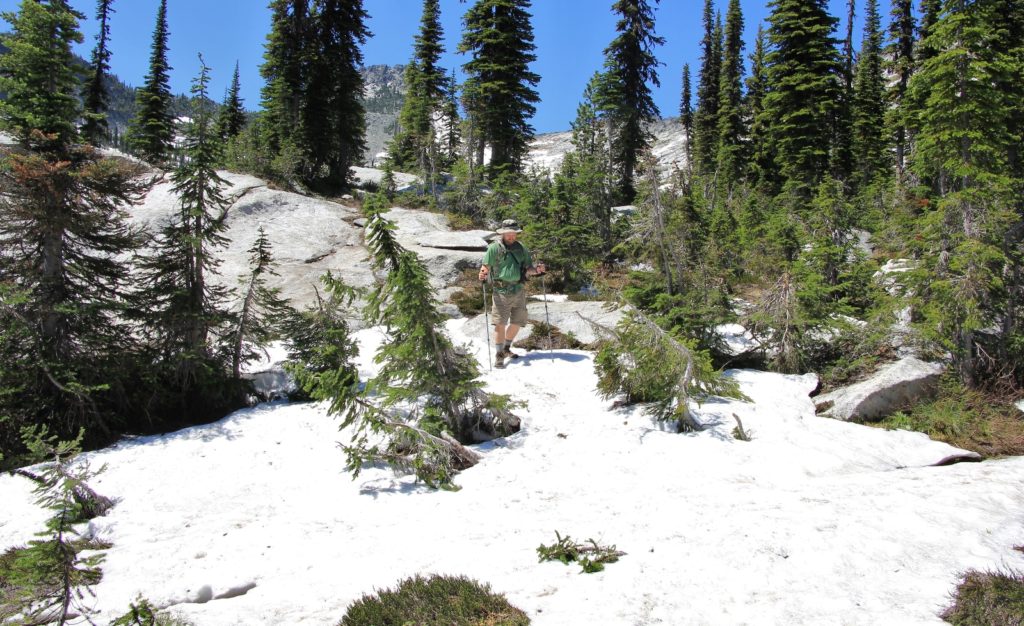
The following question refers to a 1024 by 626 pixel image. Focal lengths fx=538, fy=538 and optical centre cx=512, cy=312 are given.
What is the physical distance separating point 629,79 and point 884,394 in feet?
79.9

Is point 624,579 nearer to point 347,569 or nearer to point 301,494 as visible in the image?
point 347,569

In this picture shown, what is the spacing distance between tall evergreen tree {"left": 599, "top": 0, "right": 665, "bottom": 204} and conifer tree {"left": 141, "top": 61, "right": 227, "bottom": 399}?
71.9 ft

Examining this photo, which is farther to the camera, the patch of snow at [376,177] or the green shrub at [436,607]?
the patch of snow at [376,177]

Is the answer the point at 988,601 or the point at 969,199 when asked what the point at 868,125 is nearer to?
the point at 969,199

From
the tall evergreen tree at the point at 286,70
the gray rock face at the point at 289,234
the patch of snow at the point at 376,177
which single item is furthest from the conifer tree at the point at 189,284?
the patch of snow at the point at 376,177

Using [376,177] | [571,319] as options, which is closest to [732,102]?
[376,177]

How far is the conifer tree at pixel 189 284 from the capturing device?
9.09m

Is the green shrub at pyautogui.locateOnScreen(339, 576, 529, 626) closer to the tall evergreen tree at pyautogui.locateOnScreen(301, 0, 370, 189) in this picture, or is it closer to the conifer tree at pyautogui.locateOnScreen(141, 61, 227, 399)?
the conifer tree at pyautogui.locateOnScreen(141, 61, 227, 399)

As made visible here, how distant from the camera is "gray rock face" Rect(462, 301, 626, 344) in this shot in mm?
12109

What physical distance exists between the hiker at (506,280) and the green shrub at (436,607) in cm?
643

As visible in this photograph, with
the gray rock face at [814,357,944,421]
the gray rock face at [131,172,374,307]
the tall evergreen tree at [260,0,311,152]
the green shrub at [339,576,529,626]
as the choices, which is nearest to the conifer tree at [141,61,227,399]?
the gray rock face at [131,172,374,307]

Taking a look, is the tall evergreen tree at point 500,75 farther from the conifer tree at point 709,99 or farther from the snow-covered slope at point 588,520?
the snow-covered slope at point 588,520

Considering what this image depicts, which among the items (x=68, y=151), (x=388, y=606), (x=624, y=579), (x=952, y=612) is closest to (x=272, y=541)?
(x=388, y=606)

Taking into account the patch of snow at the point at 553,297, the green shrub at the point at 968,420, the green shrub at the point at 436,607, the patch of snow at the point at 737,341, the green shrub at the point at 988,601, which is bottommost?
the green shrub at the point at 436,607
